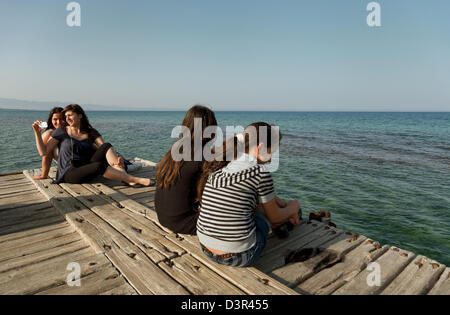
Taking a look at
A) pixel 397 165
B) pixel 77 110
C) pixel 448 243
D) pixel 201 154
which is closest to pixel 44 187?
pixel 77 110

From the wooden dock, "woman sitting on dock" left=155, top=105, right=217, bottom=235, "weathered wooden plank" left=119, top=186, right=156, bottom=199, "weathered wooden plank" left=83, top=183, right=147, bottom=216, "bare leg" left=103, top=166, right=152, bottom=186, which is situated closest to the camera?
the wooden dock

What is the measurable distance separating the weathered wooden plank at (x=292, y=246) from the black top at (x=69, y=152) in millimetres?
4792

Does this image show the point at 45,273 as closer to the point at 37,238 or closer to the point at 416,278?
the point at 37,238

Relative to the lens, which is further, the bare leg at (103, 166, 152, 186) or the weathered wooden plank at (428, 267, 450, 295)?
the bare leg at (103, 166, 152, 186)

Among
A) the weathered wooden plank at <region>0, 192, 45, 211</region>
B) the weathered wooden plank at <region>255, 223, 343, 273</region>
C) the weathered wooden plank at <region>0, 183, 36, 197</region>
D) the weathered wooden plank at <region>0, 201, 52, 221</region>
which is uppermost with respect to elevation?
the weathered wooden plank at <region>0, 183, 36, 197</region>

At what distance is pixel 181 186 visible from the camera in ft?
10.8

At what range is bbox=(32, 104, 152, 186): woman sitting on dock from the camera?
575cm

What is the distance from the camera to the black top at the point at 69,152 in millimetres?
5793

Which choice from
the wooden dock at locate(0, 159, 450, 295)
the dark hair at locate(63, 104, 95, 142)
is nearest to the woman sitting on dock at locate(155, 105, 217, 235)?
the wooden dock at locate(0, 159, 450, 295)

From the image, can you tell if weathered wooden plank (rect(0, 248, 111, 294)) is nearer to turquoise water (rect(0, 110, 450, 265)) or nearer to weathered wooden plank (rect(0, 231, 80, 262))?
weathered wooden plank (rect(0, 231, 80, 262))

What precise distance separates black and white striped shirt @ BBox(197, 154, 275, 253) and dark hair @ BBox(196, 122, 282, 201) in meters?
0.23

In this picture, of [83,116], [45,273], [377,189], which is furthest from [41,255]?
[377,189]

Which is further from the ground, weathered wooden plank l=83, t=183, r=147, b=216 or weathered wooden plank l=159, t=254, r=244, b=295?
weathered wooden plank l=83, t=183, r=147, b=216
